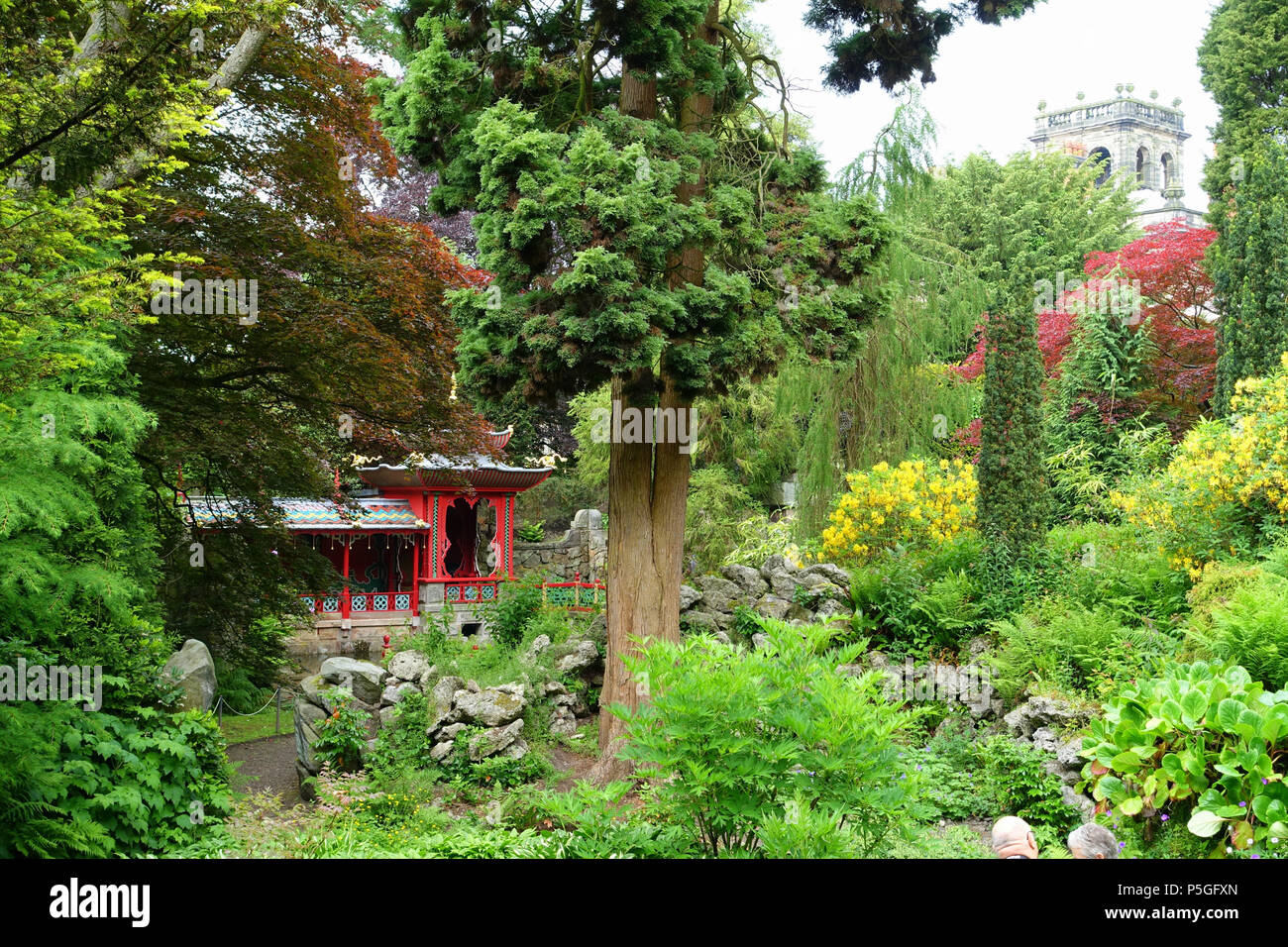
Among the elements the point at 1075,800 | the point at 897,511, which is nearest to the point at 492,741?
the point at 1075,800

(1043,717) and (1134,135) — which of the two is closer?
(1043,717)

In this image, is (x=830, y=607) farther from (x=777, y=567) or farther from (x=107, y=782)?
(x=107, y=782)

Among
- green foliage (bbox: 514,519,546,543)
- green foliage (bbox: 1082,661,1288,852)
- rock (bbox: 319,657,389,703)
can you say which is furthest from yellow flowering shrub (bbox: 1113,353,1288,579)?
green foliage (bbox: 514,519,546,543)

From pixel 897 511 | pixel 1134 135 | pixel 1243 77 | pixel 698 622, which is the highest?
pixel 1134 135

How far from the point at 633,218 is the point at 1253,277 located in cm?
1121

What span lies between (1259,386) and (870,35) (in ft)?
17.1

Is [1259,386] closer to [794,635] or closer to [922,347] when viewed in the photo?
[922,347]

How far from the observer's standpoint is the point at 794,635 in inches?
201

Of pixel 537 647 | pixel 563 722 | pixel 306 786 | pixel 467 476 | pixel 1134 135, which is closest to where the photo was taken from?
pixel 306 786

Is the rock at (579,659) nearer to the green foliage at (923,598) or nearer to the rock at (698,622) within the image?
the rock at (698,622)

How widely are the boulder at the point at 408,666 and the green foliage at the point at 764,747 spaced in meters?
6.12

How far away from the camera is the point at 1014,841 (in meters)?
4.36
